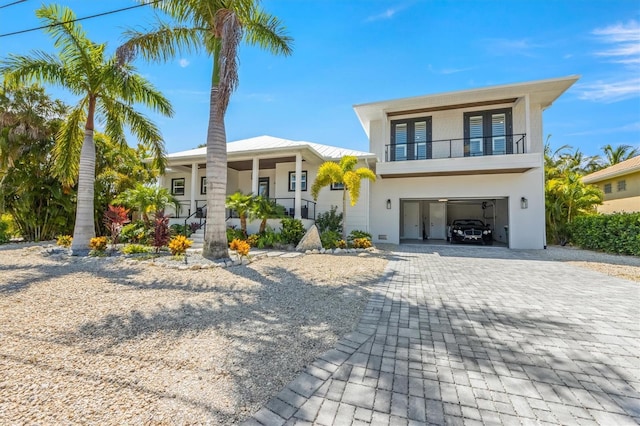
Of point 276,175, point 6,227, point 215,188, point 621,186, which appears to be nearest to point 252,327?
point 215,188

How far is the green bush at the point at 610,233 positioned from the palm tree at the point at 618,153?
1856 centimetres

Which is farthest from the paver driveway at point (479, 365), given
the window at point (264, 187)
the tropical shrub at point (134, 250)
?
the window at point (264, 187)

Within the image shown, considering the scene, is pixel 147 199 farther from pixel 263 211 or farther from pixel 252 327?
pixel 252 327

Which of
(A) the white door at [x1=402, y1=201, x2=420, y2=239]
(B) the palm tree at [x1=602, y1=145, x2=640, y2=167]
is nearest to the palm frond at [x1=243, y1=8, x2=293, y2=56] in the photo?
(A) the white door at [x1=402, y1=201, x2=420, y2=239]

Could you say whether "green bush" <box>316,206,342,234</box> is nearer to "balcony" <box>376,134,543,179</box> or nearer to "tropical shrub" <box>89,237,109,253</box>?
"balcony" <box>376,134,543,179</box>

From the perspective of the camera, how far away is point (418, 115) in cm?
1494

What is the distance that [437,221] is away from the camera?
20.3 m

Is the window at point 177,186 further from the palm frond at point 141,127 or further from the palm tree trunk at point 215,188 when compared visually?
the palm tree trunk at point 215,188

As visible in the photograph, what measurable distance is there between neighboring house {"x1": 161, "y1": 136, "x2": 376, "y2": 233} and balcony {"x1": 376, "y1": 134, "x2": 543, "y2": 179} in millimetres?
1554

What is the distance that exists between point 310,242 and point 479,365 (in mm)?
8616

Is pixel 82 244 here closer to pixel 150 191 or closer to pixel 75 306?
pixel 150 191

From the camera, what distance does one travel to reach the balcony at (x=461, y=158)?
12.2 m

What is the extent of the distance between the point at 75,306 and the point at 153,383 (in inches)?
115

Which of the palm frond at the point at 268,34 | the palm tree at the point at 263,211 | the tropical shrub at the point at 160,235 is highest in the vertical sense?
the palm frond at the point at 268,34
